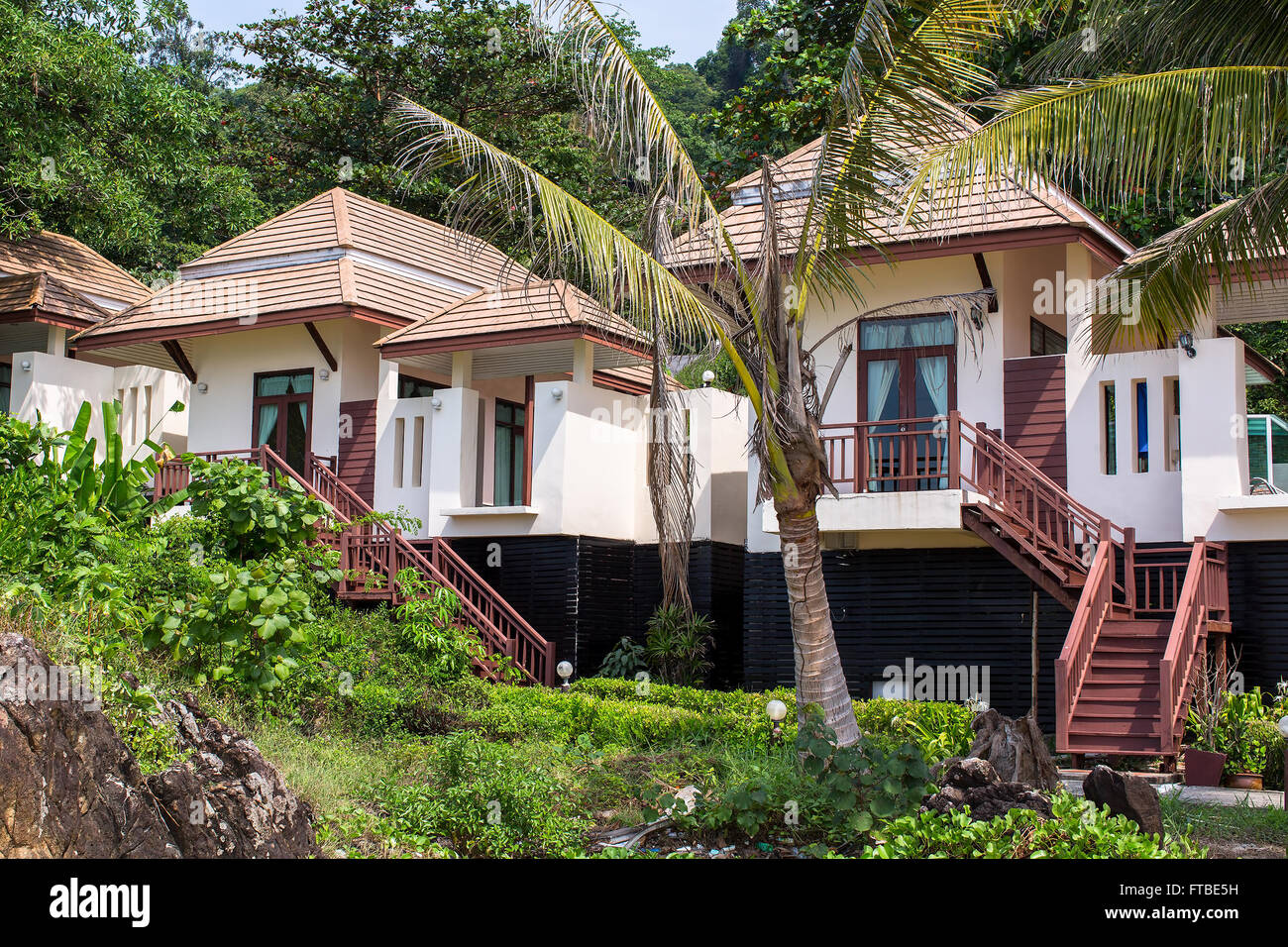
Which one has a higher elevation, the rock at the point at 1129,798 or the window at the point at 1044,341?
the window at the point at 1044,341

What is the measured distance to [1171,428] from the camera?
15.3 m

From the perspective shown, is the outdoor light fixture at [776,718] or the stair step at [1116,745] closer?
the outdoor light fixture at [776,718]

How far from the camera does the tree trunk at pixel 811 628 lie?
1130cm

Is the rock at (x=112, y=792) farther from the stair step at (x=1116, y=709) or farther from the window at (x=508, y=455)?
the window at (x=508, y=455)

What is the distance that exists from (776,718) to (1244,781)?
4299 mm

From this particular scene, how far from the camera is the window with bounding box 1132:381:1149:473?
1533 centimetres

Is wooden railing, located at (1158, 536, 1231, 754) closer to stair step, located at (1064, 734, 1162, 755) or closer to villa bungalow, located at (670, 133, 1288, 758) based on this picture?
villa bungalow, located at (670, 133, 1288, 758)

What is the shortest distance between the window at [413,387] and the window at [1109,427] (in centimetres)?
1006

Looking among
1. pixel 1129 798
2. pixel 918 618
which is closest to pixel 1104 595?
pixel 918 618

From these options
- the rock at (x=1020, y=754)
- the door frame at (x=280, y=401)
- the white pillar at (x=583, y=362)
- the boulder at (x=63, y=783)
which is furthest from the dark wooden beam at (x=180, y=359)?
the rock at (x=1020, y=754)

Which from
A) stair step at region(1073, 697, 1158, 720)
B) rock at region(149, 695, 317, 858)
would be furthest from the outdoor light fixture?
rock at region(149, 695, 317, 858)

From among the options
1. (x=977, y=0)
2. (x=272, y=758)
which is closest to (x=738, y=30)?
(x=977, y=0)

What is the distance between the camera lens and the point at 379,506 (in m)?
19.6
